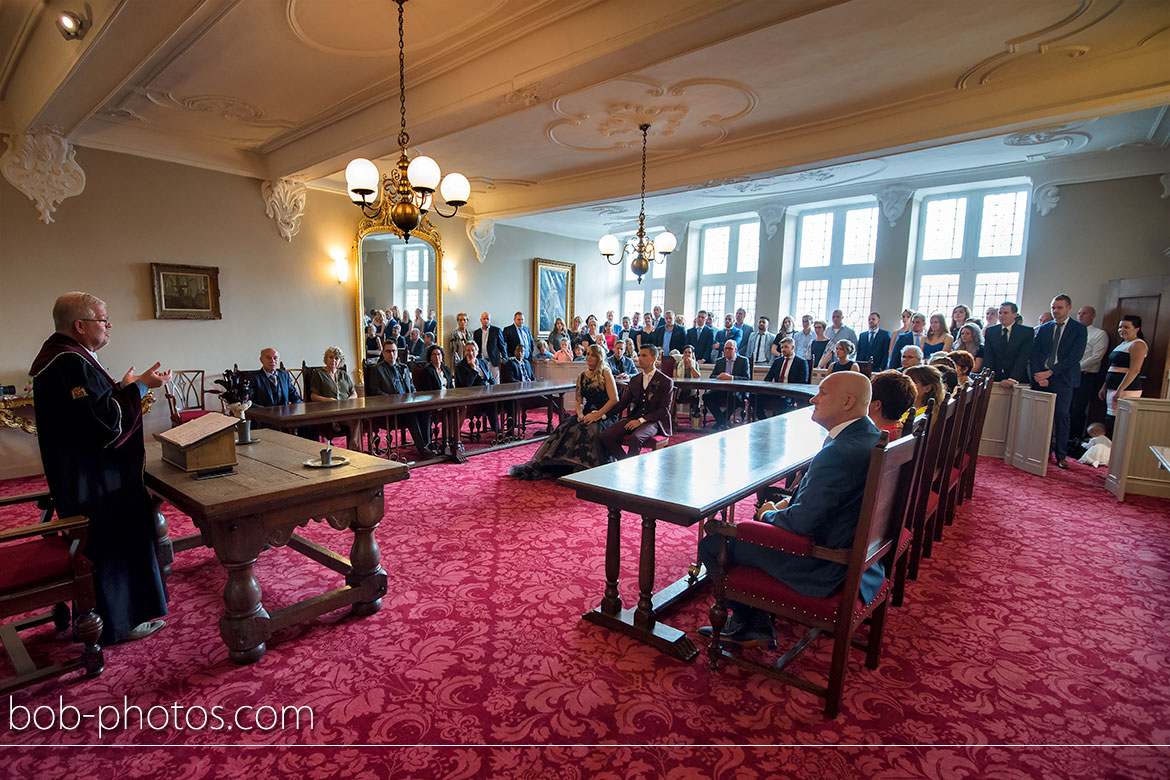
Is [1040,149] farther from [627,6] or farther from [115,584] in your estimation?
[115,584]

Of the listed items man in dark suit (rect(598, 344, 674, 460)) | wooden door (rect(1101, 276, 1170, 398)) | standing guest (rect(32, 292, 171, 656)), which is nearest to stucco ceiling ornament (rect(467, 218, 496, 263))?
man in dark suit (rect(598, 344, 674, 460))

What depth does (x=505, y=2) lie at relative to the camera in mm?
3738

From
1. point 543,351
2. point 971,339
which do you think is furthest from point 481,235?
point 971,339

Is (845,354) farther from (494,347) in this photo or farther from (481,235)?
(481,235)

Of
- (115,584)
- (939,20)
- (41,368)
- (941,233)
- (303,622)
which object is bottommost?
(303,622)

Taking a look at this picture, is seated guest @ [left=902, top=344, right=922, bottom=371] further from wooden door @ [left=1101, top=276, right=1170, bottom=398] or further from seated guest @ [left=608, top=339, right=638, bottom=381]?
wooden door @ [left=1101, top=276, right=1170, bottom=398]

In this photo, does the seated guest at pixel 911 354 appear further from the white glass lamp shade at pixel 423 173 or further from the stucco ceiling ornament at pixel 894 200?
the stucco ceiling ornament at pixel 894 200

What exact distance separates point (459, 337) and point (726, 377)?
4.45 m

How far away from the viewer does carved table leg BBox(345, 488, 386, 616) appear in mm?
2768

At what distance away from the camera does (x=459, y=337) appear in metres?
9.27

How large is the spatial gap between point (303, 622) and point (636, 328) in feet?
29.4

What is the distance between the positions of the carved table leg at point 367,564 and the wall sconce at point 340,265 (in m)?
6.32

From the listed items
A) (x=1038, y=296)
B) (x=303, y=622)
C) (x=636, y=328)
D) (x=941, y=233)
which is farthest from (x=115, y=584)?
(x=941, y=233)

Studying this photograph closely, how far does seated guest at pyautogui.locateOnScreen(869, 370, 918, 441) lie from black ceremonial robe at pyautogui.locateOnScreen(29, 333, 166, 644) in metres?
3.32
